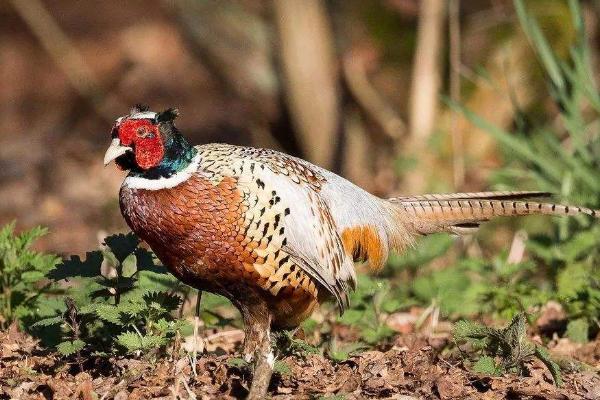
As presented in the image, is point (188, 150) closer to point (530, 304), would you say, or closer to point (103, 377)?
point (103, 377)

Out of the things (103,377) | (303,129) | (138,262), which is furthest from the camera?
(303,129)

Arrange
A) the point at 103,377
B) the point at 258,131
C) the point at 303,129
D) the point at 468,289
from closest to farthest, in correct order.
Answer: the point at 103,377, the point at 468,289, the point at 303,129, the point at 258,131

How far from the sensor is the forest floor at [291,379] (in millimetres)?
3752

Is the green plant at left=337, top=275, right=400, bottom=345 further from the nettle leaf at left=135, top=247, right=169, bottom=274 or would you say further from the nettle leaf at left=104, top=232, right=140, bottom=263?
the nettle leaf at left=104, top=232, right=140, bottom=263

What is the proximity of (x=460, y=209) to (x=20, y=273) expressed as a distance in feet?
6.59

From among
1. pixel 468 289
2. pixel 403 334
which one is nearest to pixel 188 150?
pixel 403 334

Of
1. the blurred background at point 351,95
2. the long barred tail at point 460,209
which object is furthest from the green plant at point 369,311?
the blurred background at point 351,95

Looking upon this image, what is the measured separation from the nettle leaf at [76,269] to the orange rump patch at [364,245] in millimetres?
1132

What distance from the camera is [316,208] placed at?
Result: 14.4 feet

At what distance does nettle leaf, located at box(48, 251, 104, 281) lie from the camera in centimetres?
401

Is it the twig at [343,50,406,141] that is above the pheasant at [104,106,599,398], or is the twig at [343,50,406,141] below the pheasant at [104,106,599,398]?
above

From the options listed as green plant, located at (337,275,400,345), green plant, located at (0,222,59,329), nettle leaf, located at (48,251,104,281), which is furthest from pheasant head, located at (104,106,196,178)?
green plant, located at (337,275,400,345)

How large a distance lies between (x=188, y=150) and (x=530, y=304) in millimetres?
1892

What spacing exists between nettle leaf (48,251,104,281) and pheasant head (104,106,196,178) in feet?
1.25
